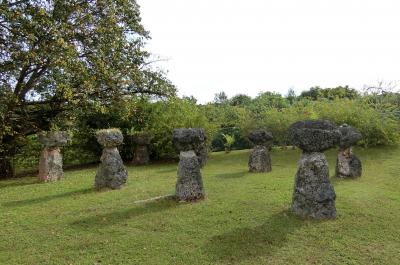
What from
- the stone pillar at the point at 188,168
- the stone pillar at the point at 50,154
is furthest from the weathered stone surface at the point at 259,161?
the stone pillar at the point at 50,154

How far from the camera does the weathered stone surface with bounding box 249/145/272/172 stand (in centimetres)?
1370

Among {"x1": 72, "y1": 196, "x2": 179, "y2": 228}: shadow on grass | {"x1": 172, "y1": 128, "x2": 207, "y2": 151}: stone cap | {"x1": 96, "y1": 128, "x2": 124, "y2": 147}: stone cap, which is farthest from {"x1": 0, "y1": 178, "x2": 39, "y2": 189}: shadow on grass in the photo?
{"x1": 172, "y1": 128, "x2": 207, "y2": 151}: stone cap

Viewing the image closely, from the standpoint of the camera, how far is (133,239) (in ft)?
21.8

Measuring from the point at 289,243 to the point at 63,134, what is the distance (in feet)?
29.5

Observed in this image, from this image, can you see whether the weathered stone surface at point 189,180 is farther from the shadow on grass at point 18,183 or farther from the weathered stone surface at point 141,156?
the weathered stone surface at point 141,156

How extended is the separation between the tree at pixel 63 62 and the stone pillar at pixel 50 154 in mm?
1235

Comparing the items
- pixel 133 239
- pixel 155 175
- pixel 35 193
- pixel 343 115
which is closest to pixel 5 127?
pixel 35 193

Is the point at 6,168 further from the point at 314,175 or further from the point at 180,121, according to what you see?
the point at 314,175

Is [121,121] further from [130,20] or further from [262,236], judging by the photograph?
[262,236]

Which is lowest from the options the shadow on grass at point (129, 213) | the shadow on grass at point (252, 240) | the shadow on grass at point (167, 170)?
the shadow on grass at point (252, 240)

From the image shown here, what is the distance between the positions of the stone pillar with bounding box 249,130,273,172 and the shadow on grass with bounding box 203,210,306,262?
6.27 meters

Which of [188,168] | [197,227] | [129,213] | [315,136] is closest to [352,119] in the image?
[315,136]

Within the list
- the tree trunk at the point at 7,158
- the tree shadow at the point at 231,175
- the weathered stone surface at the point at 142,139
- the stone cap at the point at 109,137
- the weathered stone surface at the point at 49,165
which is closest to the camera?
the stone cap at the point at 109,137

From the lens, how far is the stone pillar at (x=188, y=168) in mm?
8750
